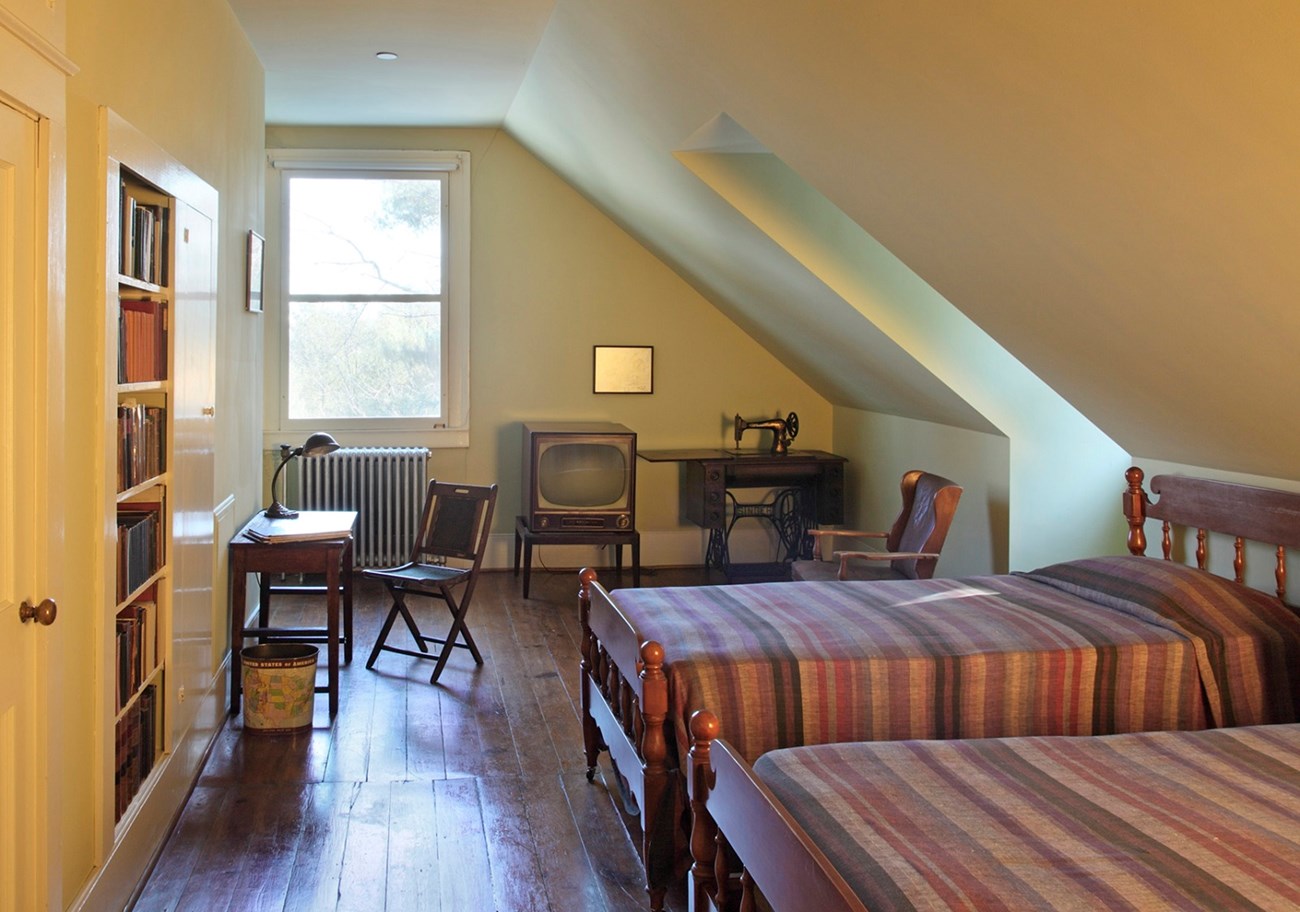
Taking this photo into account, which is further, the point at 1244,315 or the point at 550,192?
the point at 550,192

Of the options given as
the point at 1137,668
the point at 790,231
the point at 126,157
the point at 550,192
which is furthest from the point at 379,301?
the point at 1137,668

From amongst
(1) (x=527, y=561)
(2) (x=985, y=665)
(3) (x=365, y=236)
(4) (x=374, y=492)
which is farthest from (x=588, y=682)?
(3) (x=365, y=236)

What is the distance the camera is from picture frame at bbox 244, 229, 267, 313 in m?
4.89

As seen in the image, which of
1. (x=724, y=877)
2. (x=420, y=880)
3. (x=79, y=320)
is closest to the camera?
(x=724, y=877)

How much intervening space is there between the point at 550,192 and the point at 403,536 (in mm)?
2261

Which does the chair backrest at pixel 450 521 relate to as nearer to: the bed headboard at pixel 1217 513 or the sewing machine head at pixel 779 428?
the sewing machine head at pixel 779 428

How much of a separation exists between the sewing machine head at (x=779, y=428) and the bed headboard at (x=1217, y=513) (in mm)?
2916

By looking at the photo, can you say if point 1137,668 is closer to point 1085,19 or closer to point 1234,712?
point 1234,712

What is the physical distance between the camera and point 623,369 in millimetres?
7312

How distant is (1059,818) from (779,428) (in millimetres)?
4956

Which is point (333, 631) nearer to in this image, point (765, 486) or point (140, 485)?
point (140, 485)

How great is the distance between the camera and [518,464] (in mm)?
7258

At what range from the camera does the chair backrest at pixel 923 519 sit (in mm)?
4875

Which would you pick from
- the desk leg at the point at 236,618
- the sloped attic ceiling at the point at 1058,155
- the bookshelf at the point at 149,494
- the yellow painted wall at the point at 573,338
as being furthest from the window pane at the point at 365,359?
the bookshelf at the point at 149,494
